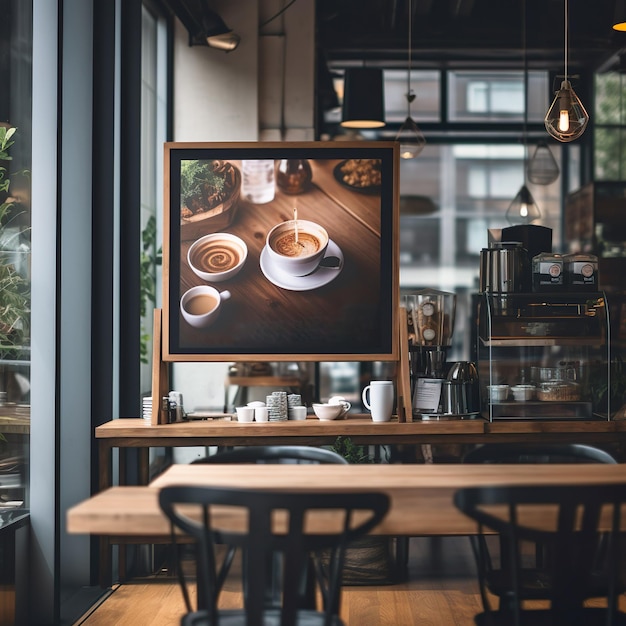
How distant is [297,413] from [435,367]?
68 cm

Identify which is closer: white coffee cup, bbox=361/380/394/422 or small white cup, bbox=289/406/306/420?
white coffee cup, bbox=361/380/394/422

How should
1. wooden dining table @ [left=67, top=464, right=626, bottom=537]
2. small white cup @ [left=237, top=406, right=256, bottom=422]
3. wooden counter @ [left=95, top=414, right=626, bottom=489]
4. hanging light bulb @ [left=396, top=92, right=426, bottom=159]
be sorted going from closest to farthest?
wooden dining table @ [left=67, top=464, right=626, bottom=537]
wooden counter @ [left=95, top=414, right=626, bottom=489]
small white cup @ [left=237, top=406, right=256, bottom=422]
hanging light bulb @ [left=396, top=92, right=426, bottom=159]

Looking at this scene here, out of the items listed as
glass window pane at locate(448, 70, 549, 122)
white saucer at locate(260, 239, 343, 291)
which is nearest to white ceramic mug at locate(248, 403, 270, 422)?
white saucer at locate(260, 239, 343, 291)

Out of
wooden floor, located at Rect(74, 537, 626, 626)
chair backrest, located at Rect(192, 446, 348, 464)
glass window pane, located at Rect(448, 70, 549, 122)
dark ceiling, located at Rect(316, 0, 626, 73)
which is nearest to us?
chair backrest, located at Rect(192, 446, 348, 464)

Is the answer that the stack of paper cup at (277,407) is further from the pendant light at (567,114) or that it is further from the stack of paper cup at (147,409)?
the pendant light at (567,114)

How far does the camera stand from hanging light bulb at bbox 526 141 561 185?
7051mm

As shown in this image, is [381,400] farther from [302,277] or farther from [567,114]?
[567,114]

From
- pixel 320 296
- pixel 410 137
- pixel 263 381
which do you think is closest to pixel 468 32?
pixel 410 137

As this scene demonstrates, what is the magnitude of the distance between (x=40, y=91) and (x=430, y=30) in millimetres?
4556

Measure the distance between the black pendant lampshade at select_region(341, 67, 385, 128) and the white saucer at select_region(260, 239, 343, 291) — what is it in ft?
8.38

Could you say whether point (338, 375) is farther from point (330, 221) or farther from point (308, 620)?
point (308, 620)

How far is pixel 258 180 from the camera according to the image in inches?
164

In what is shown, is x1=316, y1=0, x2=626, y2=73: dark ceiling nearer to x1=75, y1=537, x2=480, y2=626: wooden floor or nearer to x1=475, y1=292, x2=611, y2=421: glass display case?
x1=475, y1=292, x2=611, y2=421: glass display case

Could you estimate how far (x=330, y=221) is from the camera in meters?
4.15
